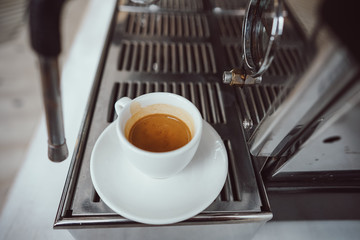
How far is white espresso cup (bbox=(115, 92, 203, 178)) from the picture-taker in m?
0.31

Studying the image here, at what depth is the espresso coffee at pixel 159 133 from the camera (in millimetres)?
364

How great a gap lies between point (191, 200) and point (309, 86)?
172 millimetres

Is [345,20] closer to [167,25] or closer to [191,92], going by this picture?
[191,92]

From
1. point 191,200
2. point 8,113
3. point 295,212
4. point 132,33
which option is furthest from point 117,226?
point 8,113

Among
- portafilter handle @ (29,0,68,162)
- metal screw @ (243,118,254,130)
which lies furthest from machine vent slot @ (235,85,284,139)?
portafilter handle @ (29,0,68,162)

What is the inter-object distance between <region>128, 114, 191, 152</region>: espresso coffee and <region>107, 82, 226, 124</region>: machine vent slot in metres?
0.08

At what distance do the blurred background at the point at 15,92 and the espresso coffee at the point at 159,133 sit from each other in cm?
64

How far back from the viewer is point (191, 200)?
13.4 inches

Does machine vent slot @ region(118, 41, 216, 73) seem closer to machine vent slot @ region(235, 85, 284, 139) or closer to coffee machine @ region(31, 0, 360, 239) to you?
coffee machine @ region(31, 0, 360, 239)

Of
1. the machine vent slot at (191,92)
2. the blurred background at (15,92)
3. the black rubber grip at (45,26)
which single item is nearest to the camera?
the black rubber grip at (45,26)

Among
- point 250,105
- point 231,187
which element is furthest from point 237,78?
point 231,187

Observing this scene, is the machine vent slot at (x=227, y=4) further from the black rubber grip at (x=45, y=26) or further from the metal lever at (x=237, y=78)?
the black rubber grip at (x=45, y=26)

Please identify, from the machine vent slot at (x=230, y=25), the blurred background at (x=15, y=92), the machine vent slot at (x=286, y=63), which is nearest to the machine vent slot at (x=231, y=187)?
the machine vent slot at (x=286, y=63)

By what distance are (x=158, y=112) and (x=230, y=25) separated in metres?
0.28
